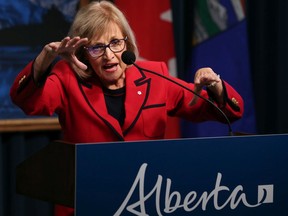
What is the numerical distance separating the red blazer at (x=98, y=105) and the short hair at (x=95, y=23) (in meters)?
0.06

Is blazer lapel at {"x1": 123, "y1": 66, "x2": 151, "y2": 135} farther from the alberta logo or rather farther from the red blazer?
the alberta logo

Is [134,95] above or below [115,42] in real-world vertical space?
below

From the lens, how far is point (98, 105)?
175 centimetres

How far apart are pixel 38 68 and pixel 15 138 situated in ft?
3.91

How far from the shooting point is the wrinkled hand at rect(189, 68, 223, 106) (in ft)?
5.57

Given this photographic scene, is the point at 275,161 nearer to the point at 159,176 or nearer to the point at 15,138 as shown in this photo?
the point at 159,176

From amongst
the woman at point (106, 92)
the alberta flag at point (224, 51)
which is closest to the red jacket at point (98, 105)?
the woman at point (106, 92)

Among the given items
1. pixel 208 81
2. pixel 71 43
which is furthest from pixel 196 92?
pixel 71 43

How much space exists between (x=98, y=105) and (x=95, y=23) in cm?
22

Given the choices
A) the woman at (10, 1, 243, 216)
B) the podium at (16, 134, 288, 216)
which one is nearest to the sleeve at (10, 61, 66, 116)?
the woman at (10, 1, 243, 216)

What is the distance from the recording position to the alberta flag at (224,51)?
2949 mm

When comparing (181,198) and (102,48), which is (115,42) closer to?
(102,48)

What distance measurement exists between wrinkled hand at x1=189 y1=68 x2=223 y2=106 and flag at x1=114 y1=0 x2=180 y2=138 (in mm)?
1013

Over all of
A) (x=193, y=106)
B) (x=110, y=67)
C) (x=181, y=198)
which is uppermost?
(x=110, y=67)
